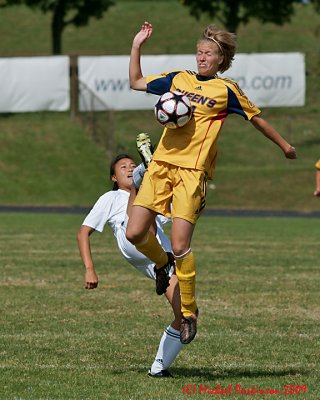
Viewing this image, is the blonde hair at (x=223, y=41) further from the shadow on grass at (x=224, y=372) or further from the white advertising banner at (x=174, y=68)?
the white advertising banner at (x=174, y=68)

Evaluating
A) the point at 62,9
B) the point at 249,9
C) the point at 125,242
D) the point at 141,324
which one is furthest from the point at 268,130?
the point at 249,9

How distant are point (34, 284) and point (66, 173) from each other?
1980 centimetres

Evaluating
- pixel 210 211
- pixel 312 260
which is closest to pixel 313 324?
pixel 312 260

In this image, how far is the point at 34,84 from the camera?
34469 millimetres

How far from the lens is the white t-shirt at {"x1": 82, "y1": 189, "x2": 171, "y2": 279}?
28.1 ft

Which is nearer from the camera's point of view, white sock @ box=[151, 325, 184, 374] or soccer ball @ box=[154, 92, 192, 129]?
soccer ball @ box=[154, 92, 192, 129]

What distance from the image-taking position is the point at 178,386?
24.7 feet

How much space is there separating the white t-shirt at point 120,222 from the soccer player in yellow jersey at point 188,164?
601mm

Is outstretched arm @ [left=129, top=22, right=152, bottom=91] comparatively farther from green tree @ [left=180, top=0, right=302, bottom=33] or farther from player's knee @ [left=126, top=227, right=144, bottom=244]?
green tree @ [left=180, top=0, right=302, bottom=33]

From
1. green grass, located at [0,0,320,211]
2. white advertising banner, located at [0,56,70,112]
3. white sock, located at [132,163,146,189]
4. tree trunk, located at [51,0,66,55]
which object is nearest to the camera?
white sock, located at [132,163,146,189]

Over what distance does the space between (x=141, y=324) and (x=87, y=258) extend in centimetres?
243

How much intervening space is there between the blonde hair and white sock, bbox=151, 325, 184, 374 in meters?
2.06

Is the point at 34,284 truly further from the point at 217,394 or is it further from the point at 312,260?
the point at 217,394

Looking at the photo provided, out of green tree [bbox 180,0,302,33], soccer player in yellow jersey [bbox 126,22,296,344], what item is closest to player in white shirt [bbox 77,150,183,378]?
soccer player in yellow jersey [bbox 126,22,296,344]
